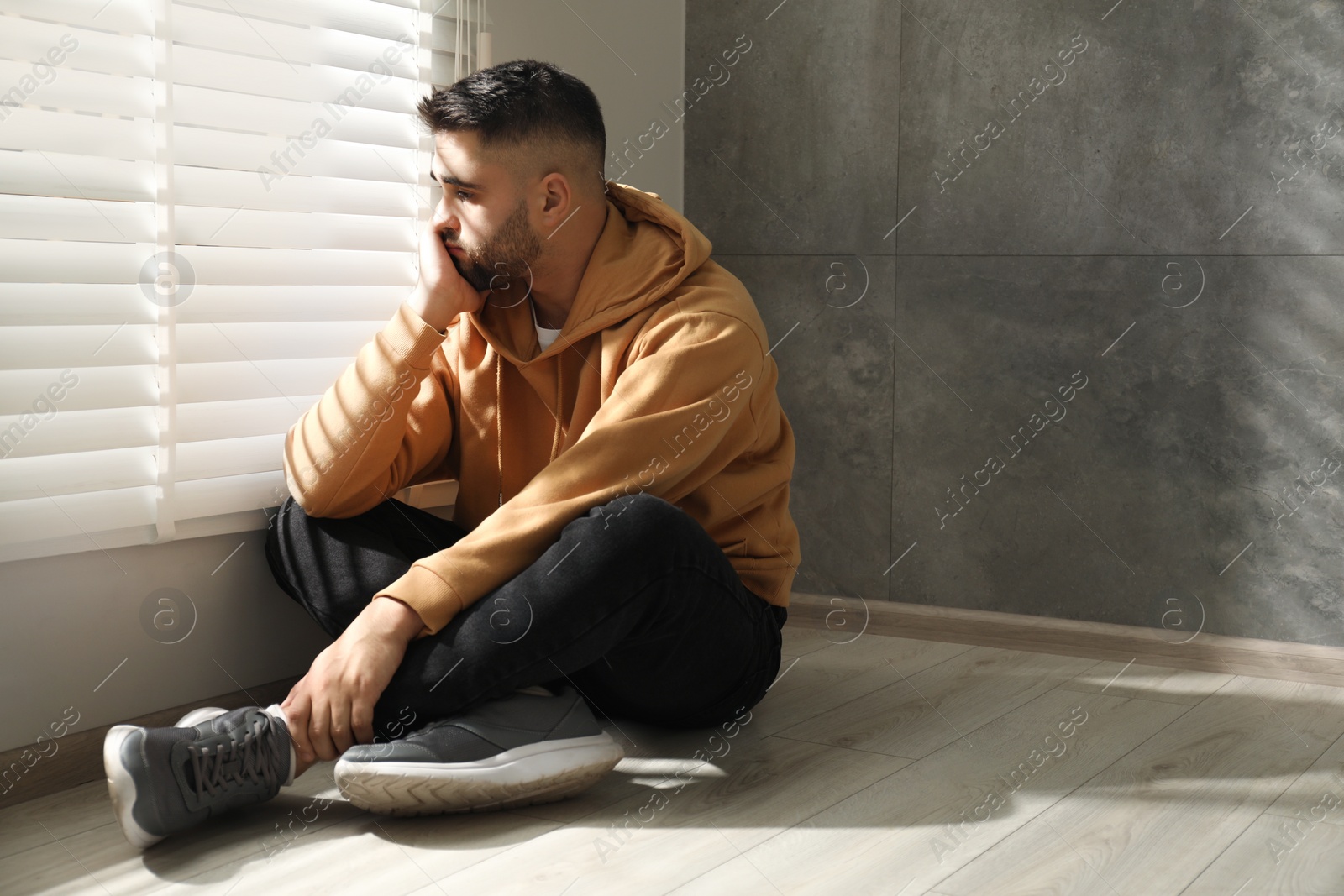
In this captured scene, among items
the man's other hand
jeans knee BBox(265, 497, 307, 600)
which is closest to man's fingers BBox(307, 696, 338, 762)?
the man's other hand

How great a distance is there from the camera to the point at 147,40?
4.72ft

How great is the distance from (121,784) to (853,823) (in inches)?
29.6

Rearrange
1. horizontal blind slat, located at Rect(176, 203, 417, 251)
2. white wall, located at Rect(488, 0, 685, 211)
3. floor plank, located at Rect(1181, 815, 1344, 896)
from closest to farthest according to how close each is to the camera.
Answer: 1. floor plank, located at Rect(1181, 815, 1344, 896)
2. horizontal blind slat, located at Rect(176, 203, 417, 251)
3. white wall, located at Rect(488, 0, 685, 211)

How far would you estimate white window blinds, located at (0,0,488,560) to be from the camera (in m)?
1.36

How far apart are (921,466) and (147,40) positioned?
1435 millimetres

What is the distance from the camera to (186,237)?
4.92ft

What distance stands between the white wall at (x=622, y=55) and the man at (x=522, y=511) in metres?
0.42

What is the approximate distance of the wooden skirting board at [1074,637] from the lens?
195cm

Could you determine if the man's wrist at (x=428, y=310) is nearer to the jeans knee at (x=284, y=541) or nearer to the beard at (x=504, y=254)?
the beard at (x=504, y=254)

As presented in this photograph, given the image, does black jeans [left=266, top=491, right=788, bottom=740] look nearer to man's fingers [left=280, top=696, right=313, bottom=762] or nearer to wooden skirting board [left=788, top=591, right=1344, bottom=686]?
man's fingers [left=280, top=696, right=313, bottom=762]

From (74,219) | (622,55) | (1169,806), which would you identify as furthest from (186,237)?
(1169,806)

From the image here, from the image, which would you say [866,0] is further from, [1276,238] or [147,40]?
[147,40]

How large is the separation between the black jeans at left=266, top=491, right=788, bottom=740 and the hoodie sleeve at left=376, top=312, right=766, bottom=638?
0.03 meters

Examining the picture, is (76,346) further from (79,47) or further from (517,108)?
(517,108)
